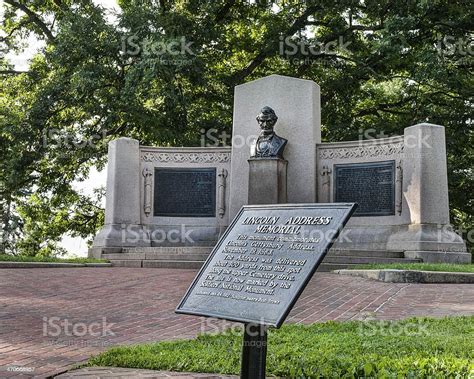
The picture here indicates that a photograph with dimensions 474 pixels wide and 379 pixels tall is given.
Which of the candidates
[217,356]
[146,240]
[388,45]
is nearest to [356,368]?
[217,356]

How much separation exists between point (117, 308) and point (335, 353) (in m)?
3.68

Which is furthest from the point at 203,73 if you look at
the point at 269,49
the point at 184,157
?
the point at 184,157

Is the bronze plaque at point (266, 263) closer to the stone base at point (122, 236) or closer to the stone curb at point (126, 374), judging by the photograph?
the stone curb at point (126, 374)

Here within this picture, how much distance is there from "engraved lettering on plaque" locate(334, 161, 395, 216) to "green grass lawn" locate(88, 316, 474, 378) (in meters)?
A: 9.08

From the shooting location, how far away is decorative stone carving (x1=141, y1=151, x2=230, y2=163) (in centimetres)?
1753

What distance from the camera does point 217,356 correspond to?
16.0 feet

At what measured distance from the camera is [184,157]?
57.6 ft

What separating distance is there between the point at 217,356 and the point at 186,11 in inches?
724

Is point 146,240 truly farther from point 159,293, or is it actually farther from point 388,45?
point 388,45

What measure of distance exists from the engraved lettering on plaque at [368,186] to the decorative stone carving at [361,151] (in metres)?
0.27

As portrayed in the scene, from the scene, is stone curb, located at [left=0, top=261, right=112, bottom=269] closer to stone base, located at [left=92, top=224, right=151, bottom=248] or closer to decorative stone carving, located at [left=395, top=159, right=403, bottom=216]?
stone base, located at [left=92, top=224, right=151, bottom=248]

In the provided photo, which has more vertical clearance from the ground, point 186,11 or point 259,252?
point 186,11

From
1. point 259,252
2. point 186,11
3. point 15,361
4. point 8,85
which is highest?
point 186,11

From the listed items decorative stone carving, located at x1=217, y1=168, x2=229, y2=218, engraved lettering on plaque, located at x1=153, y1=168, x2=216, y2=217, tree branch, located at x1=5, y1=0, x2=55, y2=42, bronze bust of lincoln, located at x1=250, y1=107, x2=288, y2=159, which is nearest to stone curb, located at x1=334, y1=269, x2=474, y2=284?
bronze bust of lincoln, located at x1=250, y1=107, x2=288, y2=159
